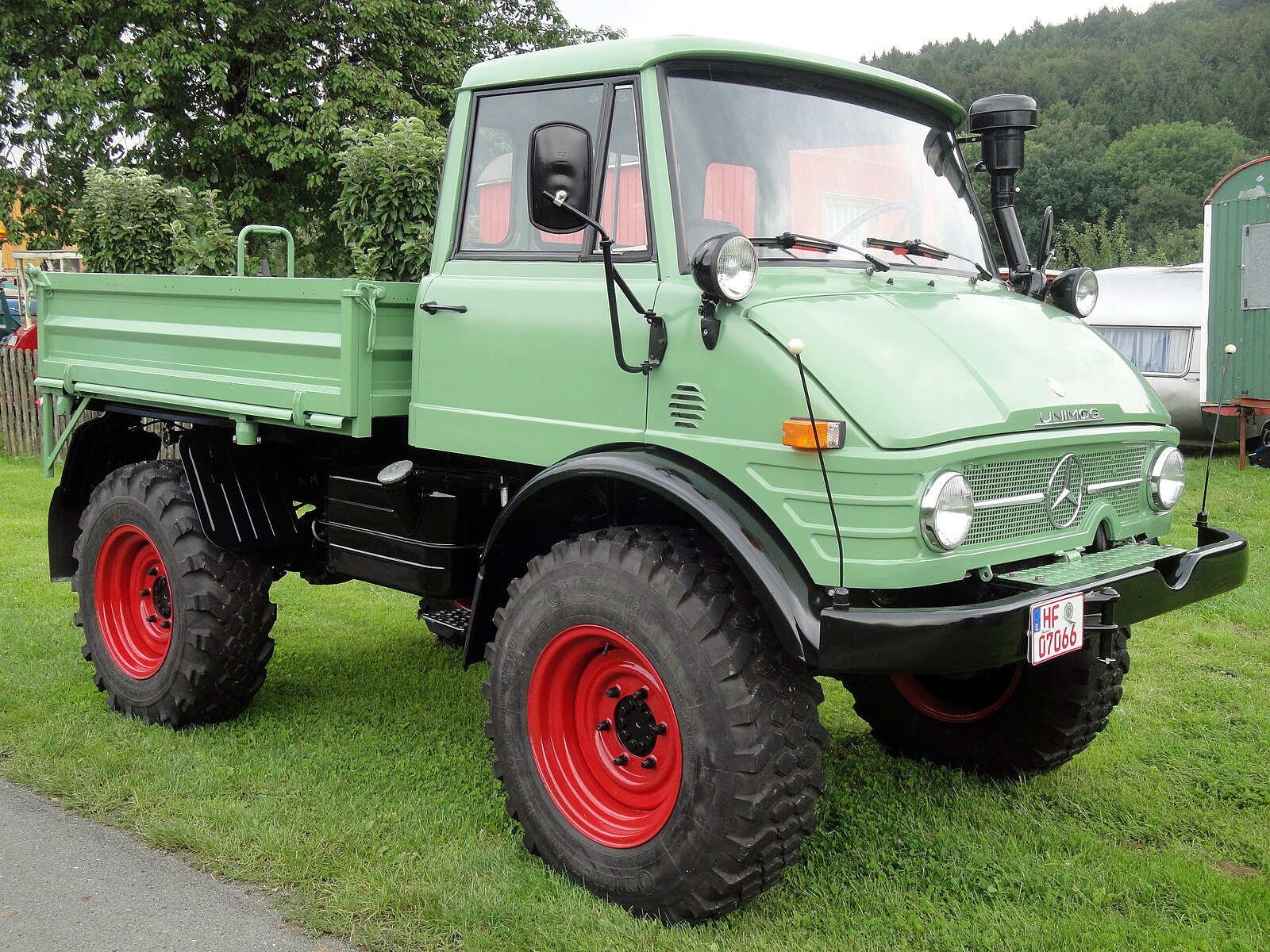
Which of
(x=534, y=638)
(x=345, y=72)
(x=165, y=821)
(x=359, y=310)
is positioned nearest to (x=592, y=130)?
(x=359, y=310)

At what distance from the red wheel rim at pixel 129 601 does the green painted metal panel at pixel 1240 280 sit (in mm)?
11742

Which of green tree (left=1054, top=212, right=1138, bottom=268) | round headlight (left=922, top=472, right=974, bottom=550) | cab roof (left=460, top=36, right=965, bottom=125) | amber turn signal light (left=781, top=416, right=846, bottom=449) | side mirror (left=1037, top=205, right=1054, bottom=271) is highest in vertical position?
green tree (left=1054, top=212, right=1138, bottom=268)

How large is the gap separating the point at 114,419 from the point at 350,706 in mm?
1898

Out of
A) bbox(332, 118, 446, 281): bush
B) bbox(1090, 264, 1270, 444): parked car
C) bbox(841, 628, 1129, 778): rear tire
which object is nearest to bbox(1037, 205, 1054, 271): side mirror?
bbox(841, 628, 1129, 778): rear tire

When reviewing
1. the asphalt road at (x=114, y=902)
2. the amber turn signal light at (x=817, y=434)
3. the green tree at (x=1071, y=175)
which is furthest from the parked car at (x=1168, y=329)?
→ the green tree at (x=1071, y=175)

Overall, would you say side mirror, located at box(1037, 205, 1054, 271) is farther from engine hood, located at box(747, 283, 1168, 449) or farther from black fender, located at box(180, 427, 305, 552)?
black fender, located at box(180, 427, 305, 552)

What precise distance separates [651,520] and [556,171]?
122 centimetres

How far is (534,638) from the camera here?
3.54 m

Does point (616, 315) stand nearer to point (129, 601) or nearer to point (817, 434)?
point (817, 434)

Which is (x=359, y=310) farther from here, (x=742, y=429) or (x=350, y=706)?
(x=350, y=706)

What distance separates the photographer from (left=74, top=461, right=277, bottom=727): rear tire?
479cm

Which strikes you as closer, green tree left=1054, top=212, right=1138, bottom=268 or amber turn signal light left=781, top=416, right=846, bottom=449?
amber turn signal light left=781, top=416, right=846, bottom=449

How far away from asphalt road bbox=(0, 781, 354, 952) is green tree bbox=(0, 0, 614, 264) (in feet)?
49.3

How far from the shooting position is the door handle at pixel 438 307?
3.99 metres
